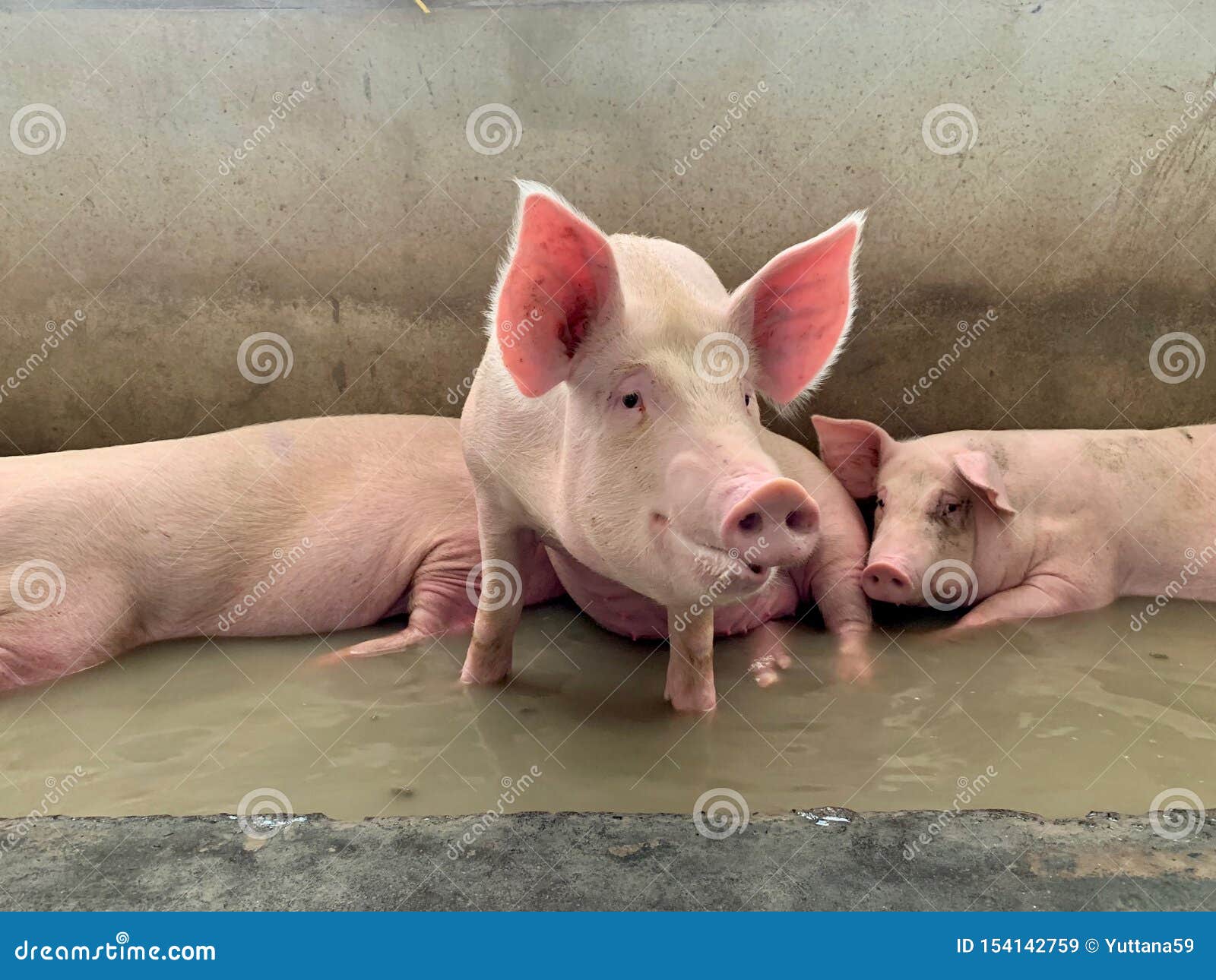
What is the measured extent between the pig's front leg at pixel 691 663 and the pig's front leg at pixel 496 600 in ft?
1.71

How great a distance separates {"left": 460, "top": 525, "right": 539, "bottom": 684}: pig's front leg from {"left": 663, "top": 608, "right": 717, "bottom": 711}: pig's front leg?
20.5 inches

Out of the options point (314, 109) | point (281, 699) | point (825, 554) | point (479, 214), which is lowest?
point (281, 699)

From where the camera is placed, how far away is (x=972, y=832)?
216 centimetres

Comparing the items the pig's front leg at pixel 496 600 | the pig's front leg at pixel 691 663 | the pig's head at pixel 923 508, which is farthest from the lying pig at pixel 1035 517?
the pig's front leg at pixel 496 600

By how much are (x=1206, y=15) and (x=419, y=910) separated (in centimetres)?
457

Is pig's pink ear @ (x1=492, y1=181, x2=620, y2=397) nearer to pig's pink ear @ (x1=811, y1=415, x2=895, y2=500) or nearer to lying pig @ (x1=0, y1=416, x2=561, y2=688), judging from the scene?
lying pig @ (x1=0, y1=416, x2=561, y2=688)

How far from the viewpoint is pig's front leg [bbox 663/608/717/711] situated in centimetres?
315

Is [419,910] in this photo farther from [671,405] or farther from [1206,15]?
[1206,15]

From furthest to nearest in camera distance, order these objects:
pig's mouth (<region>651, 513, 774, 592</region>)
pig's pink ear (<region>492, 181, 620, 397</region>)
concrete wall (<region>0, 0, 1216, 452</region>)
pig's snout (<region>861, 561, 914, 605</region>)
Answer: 1. concrete wall (<region>0, 0, 1216, 452</region>)
2. pig's snout (<region>861, 561, 914, 605</region>)
3. pig's pink ear (<region>492, 181, 620, 397</region>)
4. pig's mouth (<region>651, 513, 774, 592</region>)

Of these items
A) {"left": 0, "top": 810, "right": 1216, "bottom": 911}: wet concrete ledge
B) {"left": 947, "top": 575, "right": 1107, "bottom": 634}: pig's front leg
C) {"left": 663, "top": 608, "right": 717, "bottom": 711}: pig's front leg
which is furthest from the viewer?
{"left": 947, "top": 575, "right": 1107, "bottom": 634}: pig's front leg

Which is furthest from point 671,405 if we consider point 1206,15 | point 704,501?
point 1206,15

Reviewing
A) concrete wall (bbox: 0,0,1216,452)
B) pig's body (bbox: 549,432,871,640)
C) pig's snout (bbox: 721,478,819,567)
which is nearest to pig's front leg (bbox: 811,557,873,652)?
pig's body (bbox: 549,432,871,640)

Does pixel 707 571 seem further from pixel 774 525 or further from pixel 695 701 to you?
pixel 695 701

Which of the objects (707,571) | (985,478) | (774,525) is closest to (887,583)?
(985,478)
